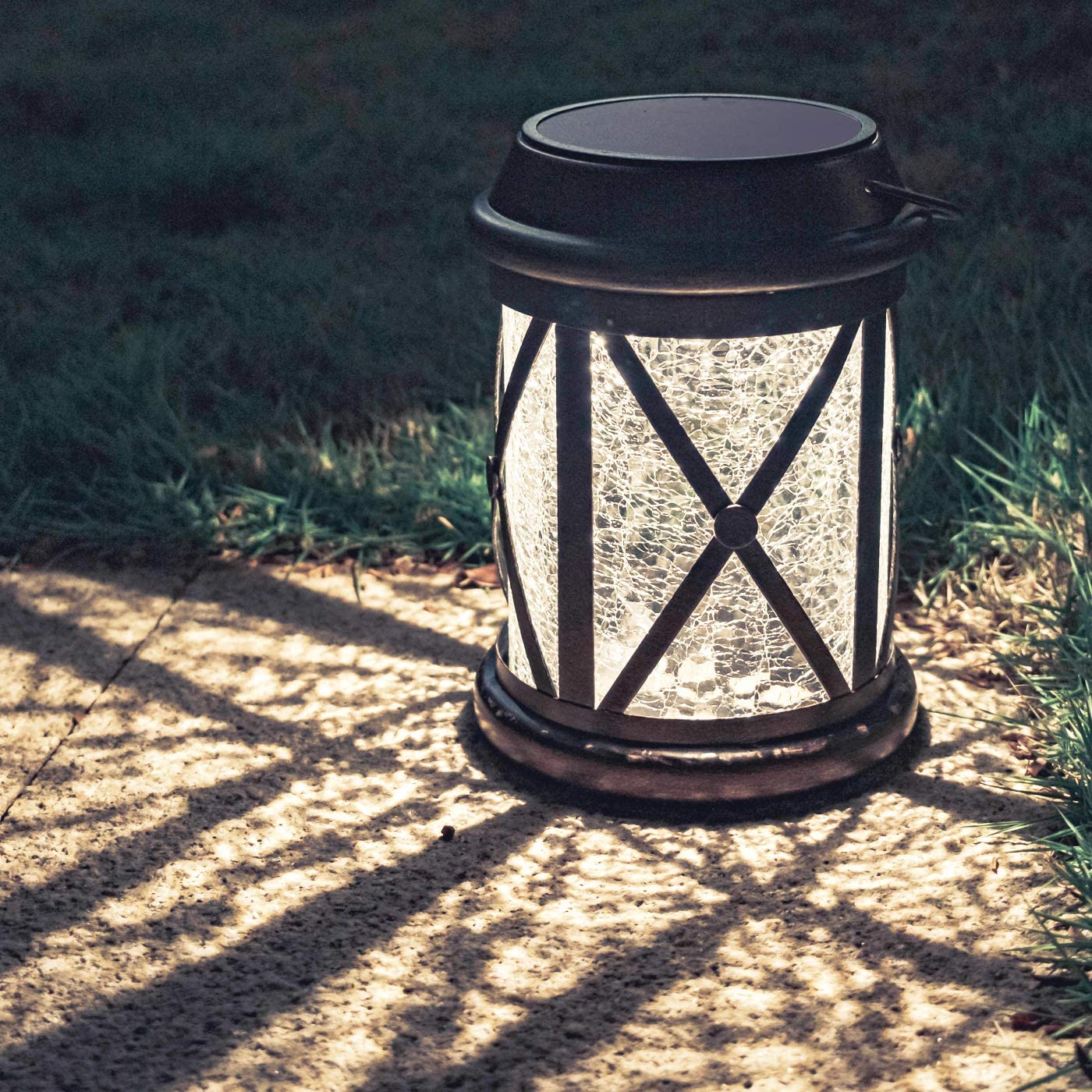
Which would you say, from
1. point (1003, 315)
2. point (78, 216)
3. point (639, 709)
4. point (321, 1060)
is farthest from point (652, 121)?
point (78, 216)

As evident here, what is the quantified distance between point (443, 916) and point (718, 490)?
895 mm

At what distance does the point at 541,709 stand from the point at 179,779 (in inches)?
30.3

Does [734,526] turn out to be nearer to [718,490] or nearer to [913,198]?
→ [718,490]

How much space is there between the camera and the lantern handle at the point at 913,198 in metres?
2.37

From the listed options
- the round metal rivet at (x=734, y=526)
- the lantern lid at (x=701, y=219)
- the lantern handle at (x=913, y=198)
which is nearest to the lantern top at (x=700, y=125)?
the lantern lid at (x=701, y=219)

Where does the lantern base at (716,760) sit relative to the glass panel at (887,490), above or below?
below

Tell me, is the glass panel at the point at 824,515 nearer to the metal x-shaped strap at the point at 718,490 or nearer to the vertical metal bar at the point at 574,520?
the metal x-shaped strap at the point at 718,490

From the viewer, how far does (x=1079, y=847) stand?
235 cm

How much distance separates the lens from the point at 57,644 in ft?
11.3

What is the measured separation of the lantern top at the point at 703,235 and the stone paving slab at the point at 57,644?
1.47 metres

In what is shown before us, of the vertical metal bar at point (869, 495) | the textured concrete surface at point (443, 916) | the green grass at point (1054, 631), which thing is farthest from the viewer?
the vertical metal bar at point (869, 495)

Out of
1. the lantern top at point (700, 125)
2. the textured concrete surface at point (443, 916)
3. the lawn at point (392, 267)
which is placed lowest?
the textured concrete surface at point (443, 916)

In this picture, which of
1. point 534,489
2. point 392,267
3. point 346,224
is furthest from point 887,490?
point 346,224

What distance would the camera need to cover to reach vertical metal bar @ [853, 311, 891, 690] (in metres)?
2.54
